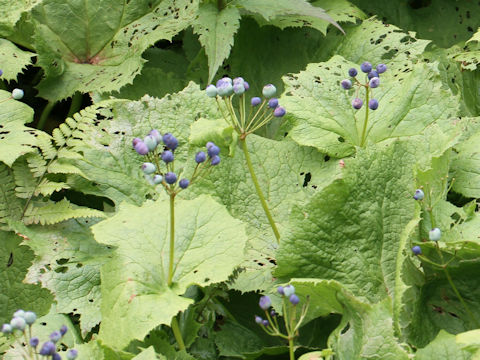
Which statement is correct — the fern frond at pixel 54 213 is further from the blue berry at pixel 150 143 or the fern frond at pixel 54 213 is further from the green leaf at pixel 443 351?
the green leaf at pixel 443 351

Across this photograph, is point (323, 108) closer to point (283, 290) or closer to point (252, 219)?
point (252, 219)

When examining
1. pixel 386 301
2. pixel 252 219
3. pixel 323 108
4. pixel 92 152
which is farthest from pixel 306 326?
pixel 92 152

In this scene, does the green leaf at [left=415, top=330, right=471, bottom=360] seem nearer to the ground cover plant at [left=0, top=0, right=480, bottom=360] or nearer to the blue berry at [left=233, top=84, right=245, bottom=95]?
the ground cover plant at [left=0, top=0, right=480, bottom=360]

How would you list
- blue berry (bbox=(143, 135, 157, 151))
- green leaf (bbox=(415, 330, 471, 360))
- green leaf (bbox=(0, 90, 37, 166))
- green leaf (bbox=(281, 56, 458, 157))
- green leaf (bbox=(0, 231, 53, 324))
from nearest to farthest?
blue berry (bbox=(143, 135, 157, 151))
green leaf (bbox=(415, 330, 471, 360))
green leaf (bbox=(0, 231, 53, 324))
green leaf (bbox=(0, 90, 37, 166))
green leaf (bbox=(281, 56, 458, 157))

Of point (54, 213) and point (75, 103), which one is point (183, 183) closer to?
point (54, 213)

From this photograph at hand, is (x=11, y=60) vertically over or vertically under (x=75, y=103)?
over

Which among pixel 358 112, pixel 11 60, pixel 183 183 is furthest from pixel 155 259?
pixel 11 60

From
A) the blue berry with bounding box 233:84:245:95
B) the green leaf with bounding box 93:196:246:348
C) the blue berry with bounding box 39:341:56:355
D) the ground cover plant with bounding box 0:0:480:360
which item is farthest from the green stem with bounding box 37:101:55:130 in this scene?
the blue berry with bounding box 39:341:56:355
